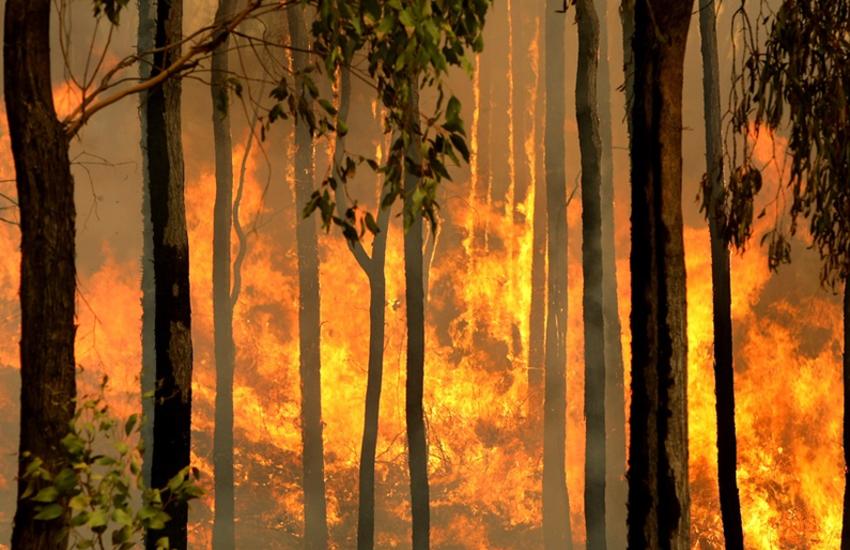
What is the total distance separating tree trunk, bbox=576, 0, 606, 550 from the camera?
40.3 ft

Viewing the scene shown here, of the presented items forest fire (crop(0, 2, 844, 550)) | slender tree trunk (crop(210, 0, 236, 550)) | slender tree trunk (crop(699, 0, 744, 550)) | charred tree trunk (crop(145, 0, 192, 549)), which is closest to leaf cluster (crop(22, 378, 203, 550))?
charred tree trunk (crop(145, 0, 192, 549))

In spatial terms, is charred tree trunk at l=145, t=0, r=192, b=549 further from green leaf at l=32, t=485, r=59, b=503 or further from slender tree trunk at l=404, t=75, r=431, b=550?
slender tree trunk at l=404, t=75, r=431, b=550

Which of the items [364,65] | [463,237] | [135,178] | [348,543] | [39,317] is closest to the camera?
[39,317]

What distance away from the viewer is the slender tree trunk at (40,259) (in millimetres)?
6105

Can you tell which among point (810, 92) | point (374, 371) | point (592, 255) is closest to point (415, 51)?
point (810, 92)

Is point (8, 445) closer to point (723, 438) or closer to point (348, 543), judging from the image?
point (348, 543)

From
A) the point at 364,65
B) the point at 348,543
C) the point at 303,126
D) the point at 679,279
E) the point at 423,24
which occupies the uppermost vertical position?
the point at 364,65

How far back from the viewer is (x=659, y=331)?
7988 millimetres

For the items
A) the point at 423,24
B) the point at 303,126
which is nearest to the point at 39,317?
the point at 423,24

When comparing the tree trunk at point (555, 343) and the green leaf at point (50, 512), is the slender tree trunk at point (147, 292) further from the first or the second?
the tree trunk at point (555, 343)

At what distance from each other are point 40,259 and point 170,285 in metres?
2.55

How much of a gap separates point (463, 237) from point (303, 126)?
11.5 meters

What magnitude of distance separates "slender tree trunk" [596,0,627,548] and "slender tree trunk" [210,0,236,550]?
5.98 metres

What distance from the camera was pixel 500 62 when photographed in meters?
32.0
